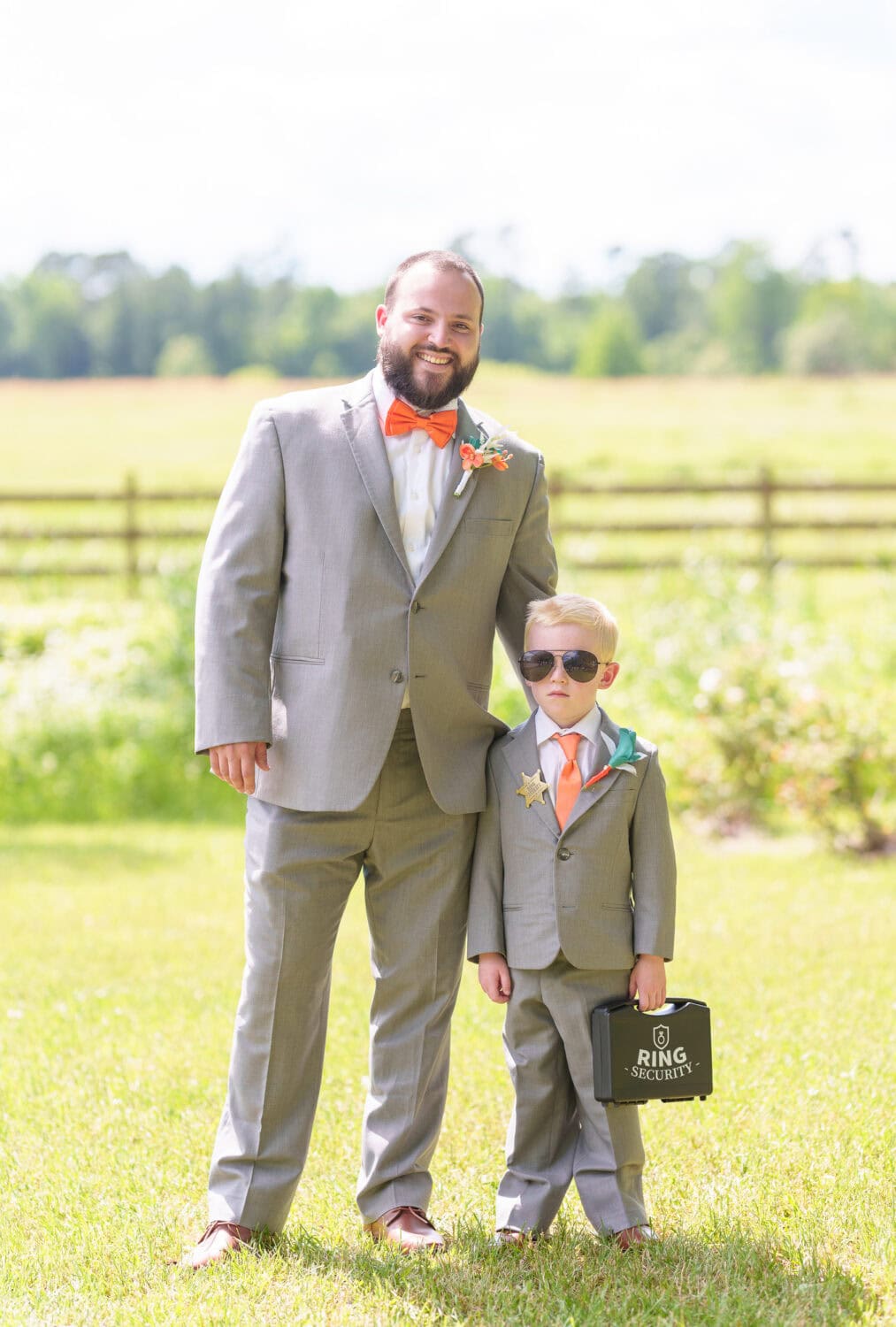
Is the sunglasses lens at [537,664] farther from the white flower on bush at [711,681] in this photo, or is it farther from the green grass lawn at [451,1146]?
the white flower on bush at [711,681]

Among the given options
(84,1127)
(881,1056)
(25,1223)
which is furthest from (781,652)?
(25,1223)

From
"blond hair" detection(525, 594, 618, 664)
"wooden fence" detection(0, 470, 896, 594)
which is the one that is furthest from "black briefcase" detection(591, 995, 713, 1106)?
"wooden fence" detection(0, 470, 896, 594)

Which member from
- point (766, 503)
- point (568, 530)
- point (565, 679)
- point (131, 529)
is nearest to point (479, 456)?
point (565, 679)

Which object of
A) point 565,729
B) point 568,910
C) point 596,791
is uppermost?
point 565,729

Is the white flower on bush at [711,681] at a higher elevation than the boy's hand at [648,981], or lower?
lower

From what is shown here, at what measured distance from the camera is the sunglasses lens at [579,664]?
311cm

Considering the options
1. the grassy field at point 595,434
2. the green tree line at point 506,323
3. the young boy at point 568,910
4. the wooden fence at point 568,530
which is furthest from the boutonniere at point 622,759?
the green tree line at point 506,323

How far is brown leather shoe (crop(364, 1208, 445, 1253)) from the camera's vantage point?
3146 mm

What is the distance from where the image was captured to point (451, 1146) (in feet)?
12.7

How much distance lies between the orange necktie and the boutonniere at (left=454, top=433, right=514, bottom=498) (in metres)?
0.59

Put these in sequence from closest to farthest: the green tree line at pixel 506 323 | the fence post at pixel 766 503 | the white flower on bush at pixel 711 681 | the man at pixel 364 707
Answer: the man at pixel 364 707 → the white flower on bush at pixel 711 681 → the fence post at pixel 766 503 → the green tree line at pixel 506 323

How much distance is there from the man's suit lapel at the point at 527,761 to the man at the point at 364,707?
76 millimetres

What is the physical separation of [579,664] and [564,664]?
31 mm

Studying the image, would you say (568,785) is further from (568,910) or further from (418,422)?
(418,422)
